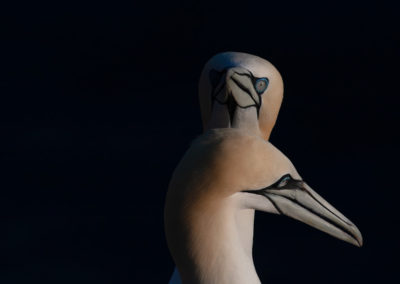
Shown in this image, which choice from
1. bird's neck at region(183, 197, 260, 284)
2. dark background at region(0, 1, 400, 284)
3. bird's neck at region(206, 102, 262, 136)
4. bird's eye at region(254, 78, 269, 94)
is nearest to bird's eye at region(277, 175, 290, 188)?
bird's neck at region(183, 197, 260, 284)

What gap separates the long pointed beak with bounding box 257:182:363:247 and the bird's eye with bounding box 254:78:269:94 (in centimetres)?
169

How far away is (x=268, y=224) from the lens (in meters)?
9.93

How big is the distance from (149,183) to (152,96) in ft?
5.00

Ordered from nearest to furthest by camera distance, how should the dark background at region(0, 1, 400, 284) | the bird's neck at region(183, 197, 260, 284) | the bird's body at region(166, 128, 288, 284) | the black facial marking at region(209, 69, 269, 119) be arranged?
the bird's body at region(166, 128, 288, 284) < the bird's neck at region(183, 197, 260, 284) < the black facial marking at region(209, 69, 269, 119) < the dark background at region(0, 1, 400, 284)

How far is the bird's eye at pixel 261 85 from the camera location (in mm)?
6950

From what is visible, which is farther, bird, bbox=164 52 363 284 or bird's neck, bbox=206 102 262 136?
bird's neck, bbox=206 102 262 136

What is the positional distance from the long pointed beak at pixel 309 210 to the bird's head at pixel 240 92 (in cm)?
162

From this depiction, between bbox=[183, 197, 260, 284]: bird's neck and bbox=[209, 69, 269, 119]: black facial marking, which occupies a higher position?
bbox=[209, 69, 269, 119]: black facial marking

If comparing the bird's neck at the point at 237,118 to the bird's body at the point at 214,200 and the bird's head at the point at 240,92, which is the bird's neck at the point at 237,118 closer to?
the bird's head at the point at 240,92

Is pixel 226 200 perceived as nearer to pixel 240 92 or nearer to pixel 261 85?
pixel 240 92

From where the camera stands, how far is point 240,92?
22.6ft

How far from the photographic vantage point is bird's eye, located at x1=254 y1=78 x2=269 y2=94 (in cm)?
695

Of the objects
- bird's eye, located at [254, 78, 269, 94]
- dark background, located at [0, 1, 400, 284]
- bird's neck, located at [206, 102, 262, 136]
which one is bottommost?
dark background, located at [0, 1, 400, 284]

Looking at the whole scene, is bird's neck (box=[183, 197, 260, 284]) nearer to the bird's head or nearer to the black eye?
the black eye
